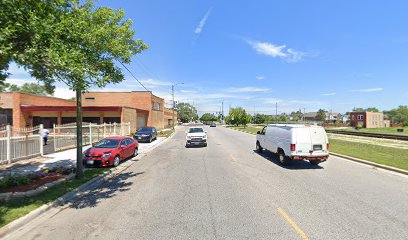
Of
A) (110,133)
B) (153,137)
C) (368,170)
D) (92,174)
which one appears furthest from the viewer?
(153,137)

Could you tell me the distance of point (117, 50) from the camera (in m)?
8.58

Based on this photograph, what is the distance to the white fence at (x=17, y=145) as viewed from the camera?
11719mm

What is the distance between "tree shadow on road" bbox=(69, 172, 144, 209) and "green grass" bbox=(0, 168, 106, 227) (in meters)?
0.60

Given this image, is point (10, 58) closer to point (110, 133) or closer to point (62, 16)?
point (62, 16)

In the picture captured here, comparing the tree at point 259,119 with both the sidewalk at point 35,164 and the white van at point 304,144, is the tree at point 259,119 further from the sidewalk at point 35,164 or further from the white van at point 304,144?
the sidewalk at point 35,164

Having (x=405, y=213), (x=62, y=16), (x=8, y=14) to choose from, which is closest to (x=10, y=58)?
(x=8, y=14)

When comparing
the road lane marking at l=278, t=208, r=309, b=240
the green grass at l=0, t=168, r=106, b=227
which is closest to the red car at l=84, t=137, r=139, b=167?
the green grass at l=0, t=168, r=106, b=227

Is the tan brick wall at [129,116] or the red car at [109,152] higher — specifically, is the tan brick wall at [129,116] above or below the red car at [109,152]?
above

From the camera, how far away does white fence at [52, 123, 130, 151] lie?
1672 centimetres

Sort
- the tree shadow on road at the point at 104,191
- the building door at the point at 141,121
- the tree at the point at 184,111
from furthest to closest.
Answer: the tree at the point at 184,111 → the building door at the point at 141,121 → the tree shadow on road at the point at 104,191

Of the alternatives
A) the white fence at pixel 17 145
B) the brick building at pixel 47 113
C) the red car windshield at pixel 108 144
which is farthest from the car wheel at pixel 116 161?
the brick building at pixel 47 113

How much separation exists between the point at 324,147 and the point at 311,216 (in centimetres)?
672

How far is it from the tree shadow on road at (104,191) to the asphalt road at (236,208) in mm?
27

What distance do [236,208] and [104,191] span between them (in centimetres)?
441
